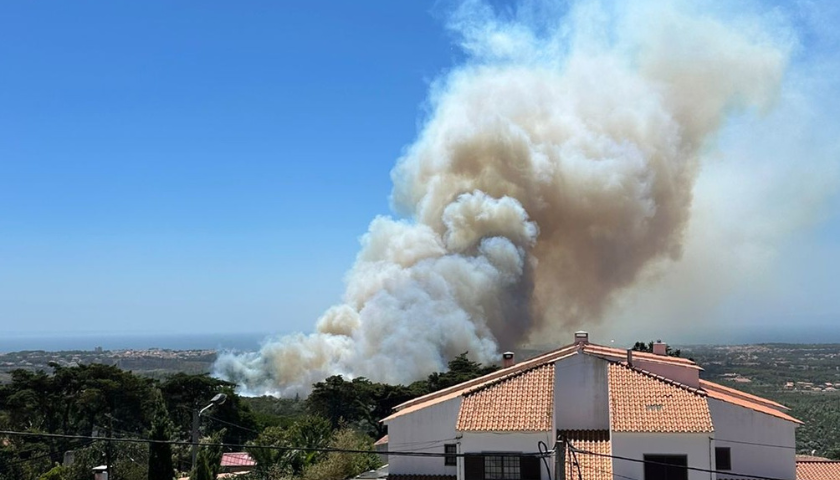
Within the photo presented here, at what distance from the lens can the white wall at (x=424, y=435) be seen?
851 inches

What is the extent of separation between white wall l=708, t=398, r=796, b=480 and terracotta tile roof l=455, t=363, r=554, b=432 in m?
4.06

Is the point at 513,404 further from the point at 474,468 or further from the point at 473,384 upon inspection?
the point at 473,384

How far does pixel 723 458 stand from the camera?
2006 centimetres

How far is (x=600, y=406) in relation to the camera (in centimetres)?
2111

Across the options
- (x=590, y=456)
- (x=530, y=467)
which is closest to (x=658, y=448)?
(x=590, y=456)

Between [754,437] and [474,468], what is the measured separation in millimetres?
6926

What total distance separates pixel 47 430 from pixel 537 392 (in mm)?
26039

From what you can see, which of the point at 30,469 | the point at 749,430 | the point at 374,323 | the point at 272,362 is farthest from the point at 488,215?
the point at 749,430

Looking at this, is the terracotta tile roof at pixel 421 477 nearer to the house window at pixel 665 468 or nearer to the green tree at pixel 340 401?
the house window at pixel 665 468

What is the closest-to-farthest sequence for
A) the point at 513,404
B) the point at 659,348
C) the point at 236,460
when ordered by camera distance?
1. the point at 513,404
2. the point at 659,348
3. the point at 236,460

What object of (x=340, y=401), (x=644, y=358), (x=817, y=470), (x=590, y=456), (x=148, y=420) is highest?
(x=644, y=358)

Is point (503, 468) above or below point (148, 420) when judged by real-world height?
above

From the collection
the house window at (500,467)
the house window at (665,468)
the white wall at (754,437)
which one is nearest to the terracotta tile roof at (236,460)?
the house window at (500,467)

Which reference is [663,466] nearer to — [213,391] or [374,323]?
[213,391]
